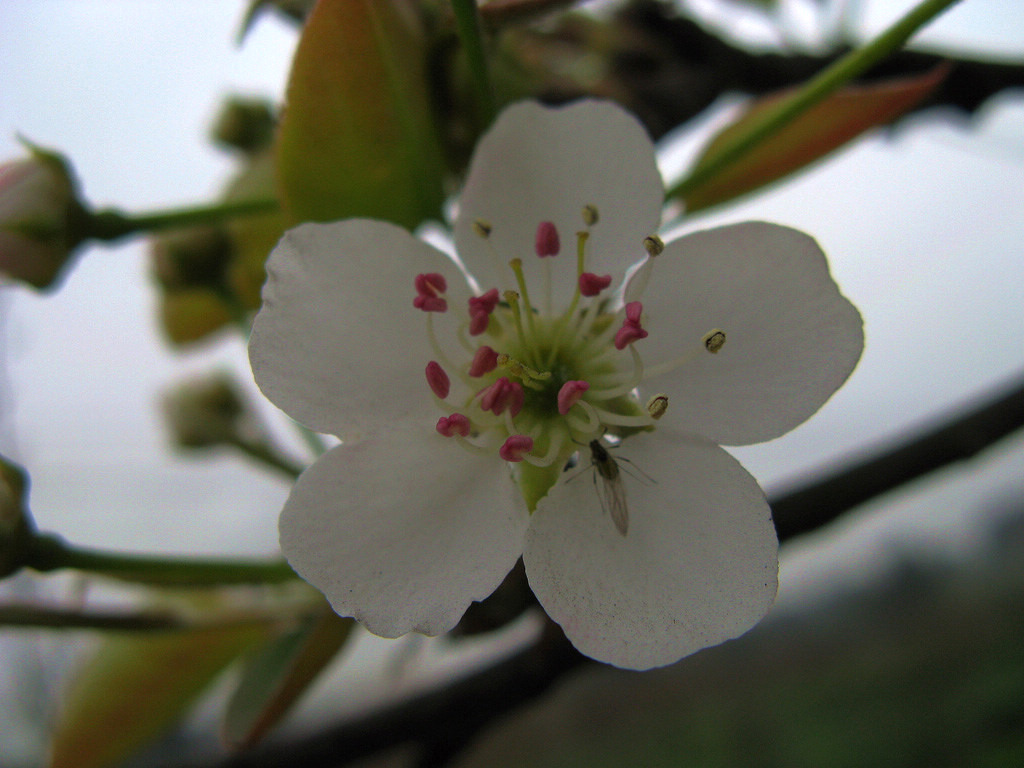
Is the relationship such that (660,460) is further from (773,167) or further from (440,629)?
(773,167)

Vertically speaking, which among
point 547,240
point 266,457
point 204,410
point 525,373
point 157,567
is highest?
point 547,240

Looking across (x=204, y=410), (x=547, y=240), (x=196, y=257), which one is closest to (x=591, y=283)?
(x=547, y=240)

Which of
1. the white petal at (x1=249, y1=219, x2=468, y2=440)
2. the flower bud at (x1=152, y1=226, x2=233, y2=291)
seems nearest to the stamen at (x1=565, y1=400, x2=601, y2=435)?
the white petal at (x1=249, y1=219, x2=468, y2=440)

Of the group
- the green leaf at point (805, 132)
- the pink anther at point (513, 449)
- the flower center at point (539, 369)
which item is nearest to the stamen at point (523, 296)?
the flower center at point (539, 369)

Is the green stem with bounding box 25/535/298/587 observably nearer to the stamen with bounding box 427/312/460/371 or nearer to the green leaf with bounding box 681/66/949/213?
the stamen with bounding box 427/312/460/371

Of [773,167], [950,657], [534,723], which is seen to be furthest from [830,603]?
[773,167]

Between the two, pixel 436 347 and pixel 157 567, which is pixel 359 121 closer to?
pixel 436 347

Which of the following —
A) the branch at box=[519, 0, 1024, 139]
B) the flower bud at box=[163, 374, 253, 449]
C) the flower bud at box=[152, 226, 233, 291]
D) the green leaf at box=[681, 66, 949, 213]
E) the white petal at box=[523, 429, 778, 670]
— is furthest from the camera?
the flower bud at box=[163, 374, 253, 449]
